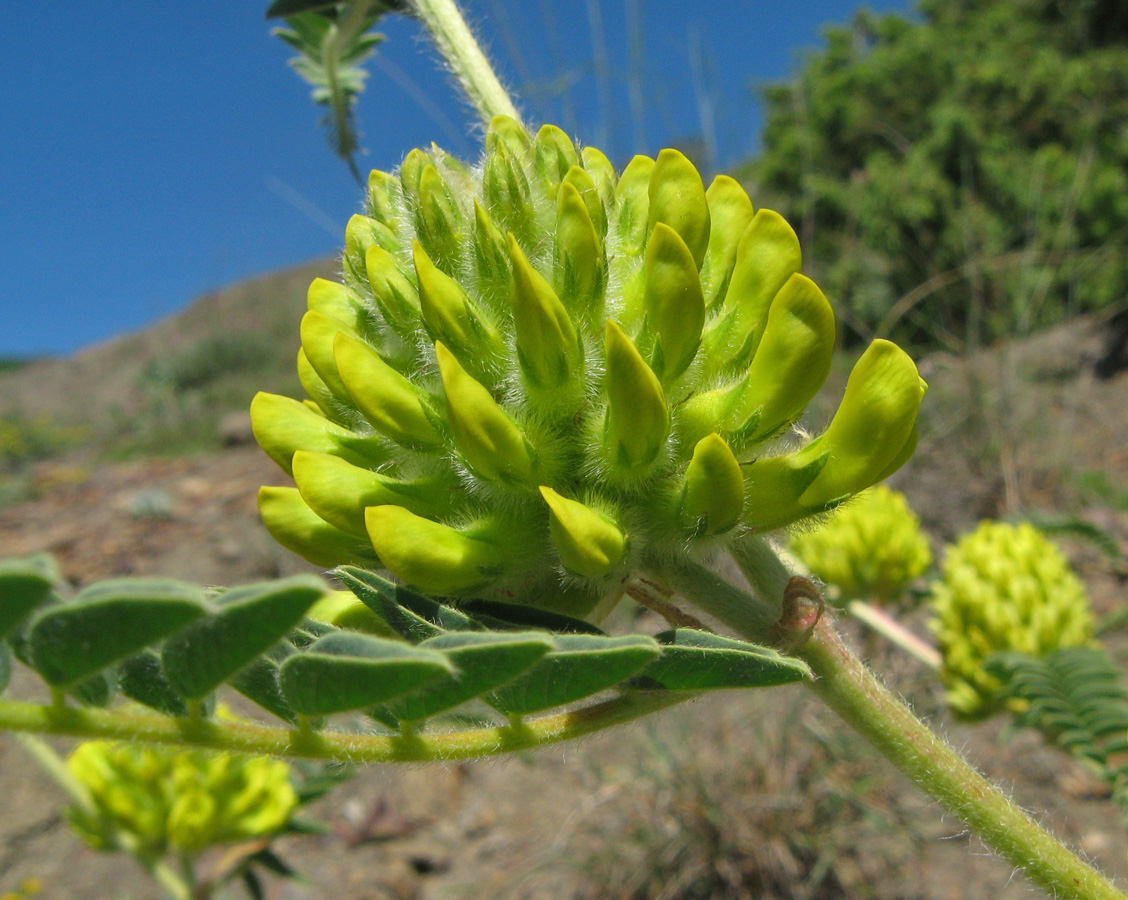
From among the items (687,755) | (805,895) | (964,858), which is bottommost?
(964,858)

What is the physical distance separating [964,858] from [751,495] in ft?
12.8

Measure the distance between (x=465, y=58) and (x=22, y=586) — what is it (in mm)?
941

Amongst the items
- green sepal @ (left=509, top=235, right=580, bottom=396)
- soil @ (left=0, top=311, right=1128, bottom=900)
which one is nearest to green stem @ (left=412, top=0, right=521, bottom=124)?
green sepal @ (left=509, top=235, right=580, bottom=396)

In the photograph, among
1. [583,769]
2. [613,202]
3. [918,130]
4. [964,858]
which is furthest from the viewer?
[918,130]

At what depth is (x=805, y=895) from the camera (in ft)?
12.4

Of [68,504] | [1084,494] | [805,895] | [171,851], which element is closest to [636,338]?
[171,851]

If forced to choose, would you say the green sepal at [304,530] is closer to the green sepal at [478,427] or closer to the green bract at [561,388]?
the green bract at [561,388]

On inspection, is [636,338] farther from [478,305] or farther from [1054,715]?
[1054,715]

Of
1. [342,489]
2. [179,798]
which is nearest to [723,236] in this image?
[342,489]

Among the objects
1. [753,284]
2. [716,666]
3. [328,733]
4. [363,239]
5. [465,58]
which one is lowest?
[716,666]

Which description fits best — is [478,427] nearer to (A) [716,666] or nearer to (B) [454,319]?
(B) [454,319]

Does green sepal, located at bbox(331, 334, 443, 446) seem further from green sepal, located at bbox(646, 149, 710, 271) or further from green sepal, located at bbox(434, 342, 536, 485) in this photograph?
green sepal, located at bbox(646, 149, 710, 271)

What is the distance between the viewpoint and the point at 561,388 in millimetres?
890

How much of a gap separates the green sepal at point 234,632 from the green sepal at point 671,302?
0.47 m
